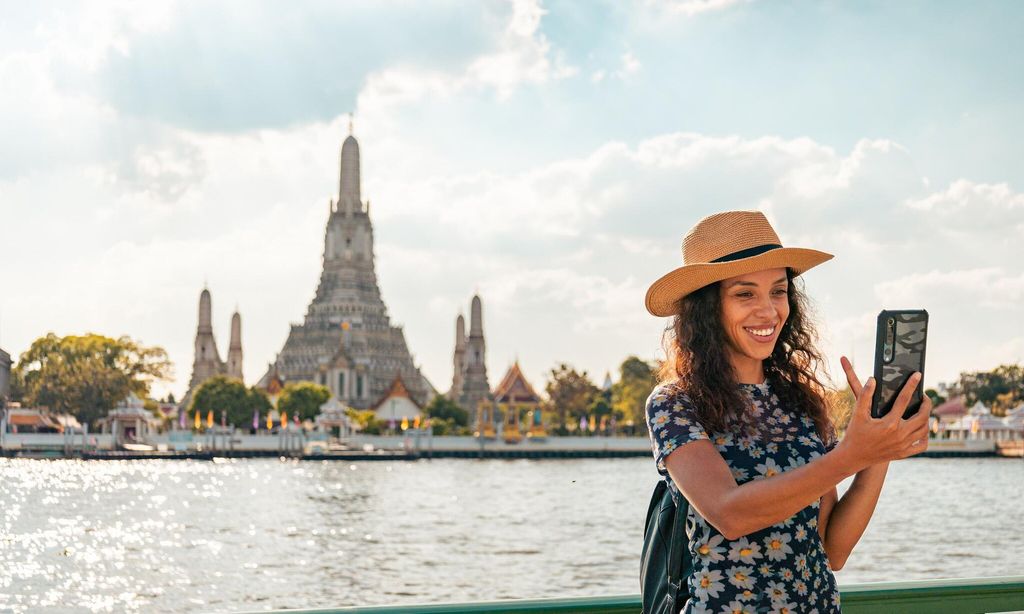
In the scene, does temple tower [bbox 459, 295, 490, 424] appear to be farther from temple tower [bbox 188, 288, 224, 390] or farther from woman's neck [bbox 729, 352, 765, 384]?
woman's neck [bbox 729, 352, 765, 384]

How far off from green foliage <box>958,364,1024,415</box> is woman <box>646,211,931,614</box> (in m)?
75.0

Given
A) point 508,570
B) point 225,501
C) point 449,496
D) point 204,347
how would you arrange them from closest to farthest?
point 508,570, point 225,501, point 449,496, point 204,347

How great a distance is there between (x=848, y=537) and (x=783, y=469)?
Result: 0.19 metres

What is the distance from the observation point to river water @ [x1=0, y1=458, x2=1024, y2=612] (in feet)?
59.2

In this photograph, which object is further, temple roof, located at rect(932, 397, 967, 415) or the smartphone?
temple roof, located at rect(932, 397, 967, 415)

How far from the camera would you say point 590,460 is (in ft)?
203

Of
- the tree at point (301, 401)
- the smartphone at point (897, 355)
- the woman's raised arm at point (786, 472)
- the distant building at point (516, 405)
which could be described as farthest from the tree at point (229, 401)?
the smartphone at point (897, 355)

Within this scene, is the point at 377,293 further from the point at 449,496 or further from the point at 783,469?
the point at 783,469

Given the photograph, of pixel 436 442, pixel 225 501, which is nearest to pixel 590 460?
pixel 436 442

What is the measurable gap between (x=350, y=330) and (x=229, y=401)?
1365 centimetres

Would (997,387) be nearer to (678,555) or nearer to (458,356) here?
(458,356)

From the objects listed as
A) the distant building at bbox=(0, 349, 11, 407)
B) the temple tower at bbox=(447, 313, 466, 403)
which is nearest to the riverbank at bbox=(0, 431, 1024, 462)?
the distant building at bbox=(0, 349, 11, 407)

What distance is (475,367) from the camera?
8000 centimetres

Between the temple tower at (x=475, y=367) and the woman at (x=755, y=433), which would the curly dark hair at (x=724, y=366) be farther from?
the temple tower at (x=475, y=367)
